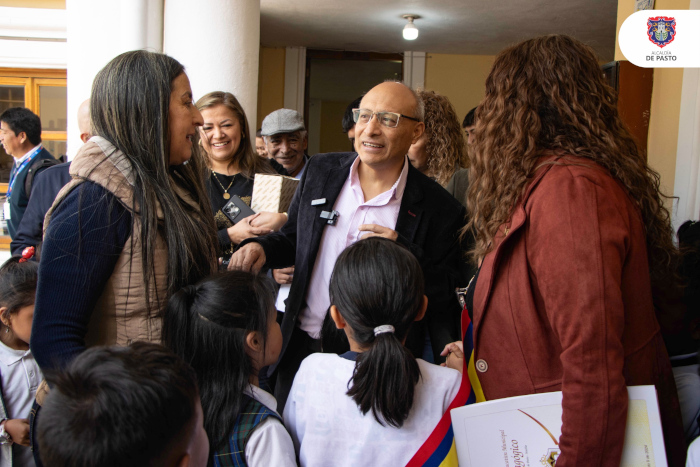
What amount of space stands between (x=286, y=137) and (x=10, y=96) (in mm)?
4754

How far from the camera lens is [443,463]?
4.33 feet

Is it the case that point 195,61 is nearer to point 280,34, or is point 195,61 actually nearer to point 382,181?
point 382,181

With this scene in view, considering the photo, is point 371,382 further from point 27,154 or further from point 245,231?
point 27,154

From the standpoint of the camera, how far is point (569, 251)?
1.11 m

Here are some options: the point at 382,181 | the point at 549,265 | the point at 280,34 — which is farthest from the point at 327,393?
the point at 280,34

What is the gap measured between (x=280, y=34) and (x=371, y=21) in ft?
5.58

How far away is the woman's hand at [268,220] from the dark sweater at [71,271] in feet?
3.06

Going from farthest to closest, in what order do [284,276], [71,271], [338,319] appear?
[284,276]
[338,319]
[71,271]

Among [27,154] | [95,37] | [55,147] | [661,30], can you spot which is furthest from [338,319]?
[55,147]

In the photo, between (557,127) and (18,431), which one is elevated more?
(557,127)

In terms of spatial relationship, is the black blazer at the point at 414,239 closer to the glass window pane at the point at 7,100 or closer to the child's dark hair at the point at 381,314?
the child's dark hair at the point at 381,314

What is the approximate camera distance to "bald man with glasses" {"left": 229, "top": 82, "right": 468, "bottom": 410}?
2.03 m

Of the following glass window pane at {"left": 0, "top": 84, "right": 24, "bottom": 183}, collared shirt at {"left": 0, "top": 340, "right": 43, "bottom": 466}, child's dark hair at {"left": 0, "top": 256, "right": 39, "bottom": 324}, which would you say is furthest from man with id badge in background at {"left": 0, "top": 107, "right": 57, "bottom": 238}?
collared shirt at {"left": 0, "top": 340, "right": 43, "bottom": 466}

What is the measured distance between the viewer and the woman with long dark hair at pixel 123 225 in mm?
1215
